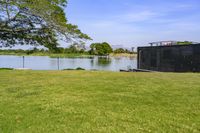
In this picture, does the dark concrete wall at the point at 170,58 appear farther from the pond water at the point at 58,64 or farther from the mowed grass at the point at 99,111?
the mowed grass at the point at 99,111

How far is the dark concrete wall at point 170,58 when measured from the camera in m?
17.1

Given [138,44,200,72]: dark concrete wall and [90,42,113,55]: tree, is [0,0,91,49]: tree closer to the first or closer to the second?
[138,44,200,72]: dark concrete wall

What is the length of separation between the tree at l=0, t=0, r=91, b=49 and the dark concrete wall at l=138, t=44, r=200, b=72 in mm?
8742

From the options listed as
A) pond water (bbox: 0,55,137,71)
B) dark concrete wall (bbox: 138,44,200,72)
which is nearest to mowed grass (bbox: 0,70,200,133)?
dark concrete wall (bbox: 138,44,200,72)

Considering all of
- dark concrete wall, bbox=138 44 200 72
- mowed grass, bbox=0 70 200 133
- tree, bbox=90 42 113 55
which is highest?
tree, bbox=90 42 113 55

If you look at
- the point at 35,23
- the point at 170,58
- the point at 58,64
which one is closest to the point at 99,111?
the point at 35,23

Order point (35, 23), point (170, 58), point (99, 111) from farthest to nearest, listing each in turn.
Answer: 1. point (170, 58)
2. point (35, 23)
3. point (99, 111)

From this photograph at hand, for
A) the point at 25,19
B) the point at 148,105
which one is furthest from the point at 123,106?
the point at 25,19

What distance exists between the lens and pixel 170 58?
762 inches

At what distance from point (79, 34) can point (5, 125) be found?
27.9 ft

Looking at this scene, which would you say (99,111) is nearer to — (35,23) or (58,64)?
(35,23)

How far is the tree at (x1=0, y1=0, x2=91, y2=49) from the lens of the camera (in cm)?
1069

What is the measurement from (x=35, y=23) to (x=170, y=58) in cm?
1137

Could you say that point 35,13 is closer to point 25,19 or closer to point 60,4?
point 25,19
